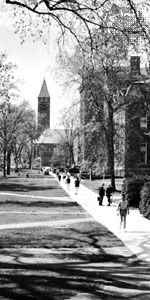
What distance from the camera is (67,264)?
1300 centimetres

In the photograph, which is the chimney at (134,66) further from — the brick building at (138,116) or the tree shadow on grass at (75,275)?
the tree shadow on grass at (75,275)

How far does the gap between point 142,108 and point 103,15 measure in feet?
83.1

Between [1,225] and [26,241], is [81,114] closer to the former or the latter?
[1,225]

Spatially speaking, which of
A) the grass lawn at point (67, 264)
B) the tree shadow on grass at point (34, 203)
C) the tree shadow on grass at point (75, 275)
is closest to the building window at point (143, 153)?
the tree shadow on grass at point (34, 203)

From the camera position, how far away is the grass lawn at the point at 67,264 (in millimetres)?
10133

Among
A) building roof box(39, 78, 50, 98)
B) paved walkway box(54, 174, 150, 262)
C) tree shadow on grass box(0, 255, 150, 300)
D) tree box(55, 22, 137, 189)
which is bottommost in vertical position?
tree shadow on grass box(0, 255, 150, 300)

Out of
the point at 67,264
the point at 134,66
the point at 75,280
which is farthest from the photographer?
the point at 134,66

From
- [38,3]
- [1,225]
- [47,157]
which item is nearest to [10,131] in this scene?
[1,225]

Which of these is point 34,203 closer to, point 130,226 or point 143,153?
point 130,226

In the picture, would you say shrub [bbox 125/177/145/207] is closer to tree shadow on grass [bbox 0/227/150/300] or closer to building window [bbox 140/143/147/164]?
tree shadow on grass [bbox 0/227/150/300]

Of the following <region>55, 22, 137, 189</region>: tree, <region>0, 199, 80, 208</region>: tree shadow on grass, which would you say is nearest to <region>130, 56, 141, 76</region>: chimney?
<region>55, 22, 137, 189</region>: tree

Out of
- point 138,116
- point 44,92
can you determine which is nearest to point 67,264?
point 138,116

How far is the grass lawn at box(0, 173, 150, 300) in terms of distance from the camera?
10.1 m

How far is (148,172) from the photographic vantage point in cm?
5775
